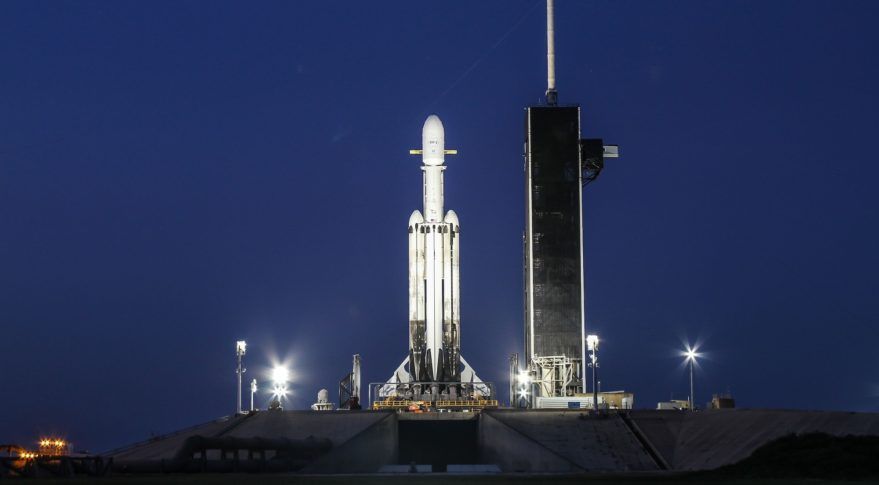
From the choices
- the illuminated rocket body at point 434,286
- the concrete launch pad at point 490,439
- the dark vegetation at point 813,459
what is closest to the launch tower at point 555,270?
the illuminated rocket body at point 434,286

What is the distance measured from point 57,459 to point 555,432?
1000 inches

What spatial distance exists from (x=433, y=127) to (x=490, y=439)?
2849cm

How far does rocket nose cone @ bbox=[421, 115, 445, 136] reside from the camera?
294 feet

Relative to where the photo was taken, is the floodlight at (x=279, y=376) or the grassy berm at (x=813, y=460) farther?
the floodlight at (x=279, y=376)

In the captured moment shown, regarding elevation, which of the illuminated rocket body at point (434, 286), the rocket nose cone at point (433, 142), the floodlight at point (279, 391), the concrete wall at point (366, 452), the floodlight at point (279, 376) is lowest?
the concrete wall at point (366, 452)

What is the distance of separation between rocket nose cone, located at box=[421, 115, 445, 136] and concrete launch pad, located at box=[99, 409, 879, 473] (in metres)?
23.2

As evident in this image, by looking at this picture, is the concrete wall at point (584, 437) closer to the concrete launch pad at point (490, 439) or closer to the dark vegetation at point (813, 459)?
the concrete launch pad at point (490, 439)

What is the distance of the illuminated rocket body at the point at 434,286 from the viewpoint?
87000mm

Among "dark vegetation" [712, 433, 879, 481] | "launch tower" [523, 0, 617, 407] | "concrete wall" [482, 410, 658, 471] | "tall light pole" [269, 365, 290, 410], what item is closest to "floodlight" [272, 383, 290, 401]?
"tall light pole" [269, 365, 290, 410]

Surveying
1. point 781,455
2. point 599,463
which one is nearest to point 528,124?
point 599,463

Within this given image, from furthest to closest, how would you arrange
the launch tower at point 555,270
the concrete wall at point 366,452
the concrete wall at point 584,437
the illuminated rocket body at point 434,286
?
the illuminated rocket body at point 434,286
the launch tower at point 555,270
the concrete wall at point 366,452
the concrete wall at point 584,437

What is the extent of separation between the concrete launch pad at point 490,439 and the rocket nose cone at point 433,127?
23.2 meters

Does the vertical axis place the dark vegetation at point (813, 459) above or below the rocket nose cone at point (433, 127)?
below

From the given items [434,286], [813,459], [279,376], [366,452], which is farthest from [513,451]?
[434,286]
